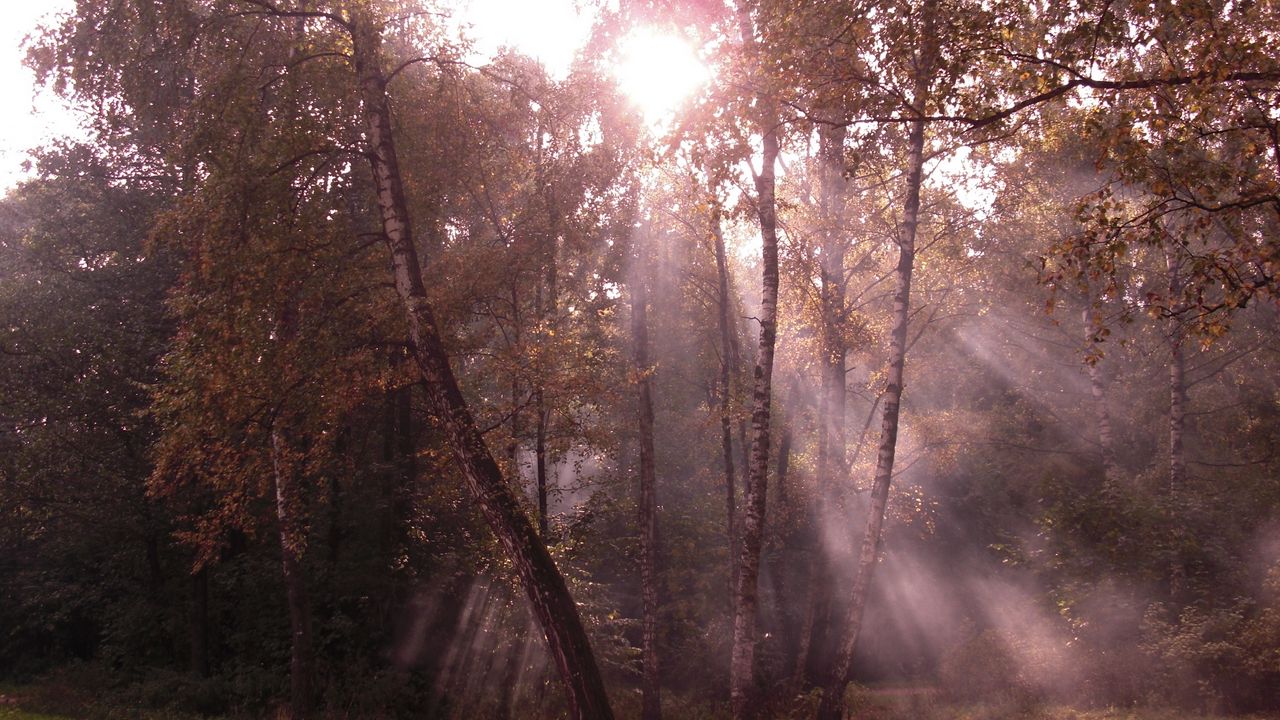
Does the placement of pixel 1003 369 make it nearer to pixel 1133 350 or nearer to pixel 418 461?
Result: pixel 1133 350

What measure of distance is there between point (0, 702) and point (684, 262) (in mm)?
18019

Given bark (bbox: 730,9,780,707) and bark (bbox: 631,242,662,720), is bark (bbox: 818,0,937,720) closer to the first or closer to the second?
bark (bbox: 730,9,780,707)

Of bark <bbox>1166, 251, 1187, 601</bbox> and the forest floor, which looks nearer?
the forest floor

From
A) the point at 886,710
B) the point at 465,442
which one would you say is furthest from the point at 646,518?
the point at 465,442

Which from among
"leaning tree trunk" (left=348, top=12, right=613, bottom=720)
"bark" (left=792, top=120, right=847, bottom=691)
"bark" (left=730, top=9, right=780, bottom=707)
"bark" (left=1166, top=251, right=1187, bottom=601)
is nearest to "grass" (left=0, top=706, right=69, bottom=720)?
"leaning tree trunk" (left=348, top=12, right=613, bottom=720)

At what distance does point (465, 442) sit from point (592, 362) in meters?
5.26

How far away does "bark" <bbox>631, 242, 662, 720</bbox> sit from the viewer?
14.0 meters

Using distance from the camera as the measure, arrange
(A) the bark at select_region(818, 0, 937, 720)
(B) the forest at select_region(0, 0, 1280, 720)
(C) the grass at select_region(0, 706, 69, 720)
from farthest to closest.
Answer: (C) the grass at select_region(0, 706, 69, 720) → (A) the bark at select_region(818, 0, 937, 720) → (B) the forest at select_region(0, 0, 1280, 720)

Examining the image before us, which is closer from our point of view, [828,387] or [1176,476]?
[1176,476]

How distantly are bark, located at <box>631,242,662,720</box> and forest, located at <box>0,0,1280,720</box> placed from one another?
105mm

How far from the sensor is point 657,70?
11.6 metres

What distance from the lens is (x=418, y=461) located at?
55.6ft

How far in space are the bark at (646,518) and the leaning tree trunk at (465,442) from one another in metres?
5.39

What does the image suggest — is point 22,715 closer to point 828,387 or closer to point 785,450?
point 828,387
